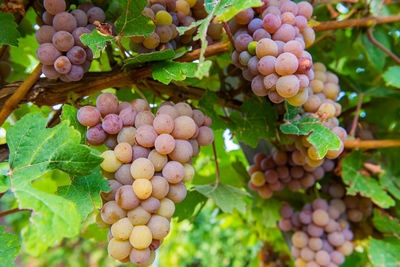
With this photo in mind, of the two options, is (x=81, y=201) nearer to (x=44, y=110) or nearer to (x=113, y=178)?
(x=113, y=178)

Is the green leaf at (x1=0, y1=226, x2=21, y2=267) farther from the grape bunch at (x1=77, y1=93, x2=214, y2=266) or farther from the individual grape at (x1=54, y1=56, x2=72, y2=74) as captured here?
the individual grape at (x1=54, y1=56, x2=72, y2=74)

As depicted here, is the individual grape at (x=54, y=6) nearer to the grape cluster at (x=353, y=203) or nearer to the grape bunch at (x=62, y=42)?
the grape bunch at (x=62, y=42)

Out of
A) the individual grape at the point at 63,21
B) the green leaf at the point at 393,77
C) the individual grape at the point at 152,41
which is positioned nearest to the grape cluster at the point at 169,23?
the individual grape at the point at 152,41

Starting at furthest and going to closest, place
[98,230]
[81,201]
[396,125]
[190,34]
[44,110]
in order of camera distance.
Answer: [396,125] < [98,230] < [44,110] < [190,34] < [81,201]

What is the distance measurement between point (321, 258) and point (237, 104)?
0.45 meters

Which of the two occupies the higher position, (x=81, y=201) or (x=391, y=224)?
(x=81, y=201)

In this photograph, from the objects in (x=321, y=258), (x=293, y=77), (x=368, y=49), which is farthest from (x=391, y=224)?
(x=293, y=77)

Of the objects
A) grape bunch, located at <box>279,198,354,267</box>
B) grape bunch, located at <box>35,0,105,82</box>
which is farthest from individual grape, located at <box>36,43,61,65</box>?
grape bunch, located at <box>279,198,354,267</box>

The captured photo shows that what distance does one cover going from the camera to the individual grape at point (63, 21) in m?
0.60

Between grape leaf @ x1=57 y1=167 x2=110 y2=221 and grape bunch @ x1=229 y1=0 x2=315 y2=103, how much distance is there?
12.2 inches

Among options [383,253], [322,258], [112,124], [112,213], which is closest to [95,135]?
[112,124]

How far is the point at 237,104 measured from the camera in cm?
89

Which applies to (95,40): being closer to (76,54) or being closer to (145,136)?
(76,54)

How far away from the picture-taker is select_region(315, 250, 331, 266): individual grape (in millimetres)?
873
